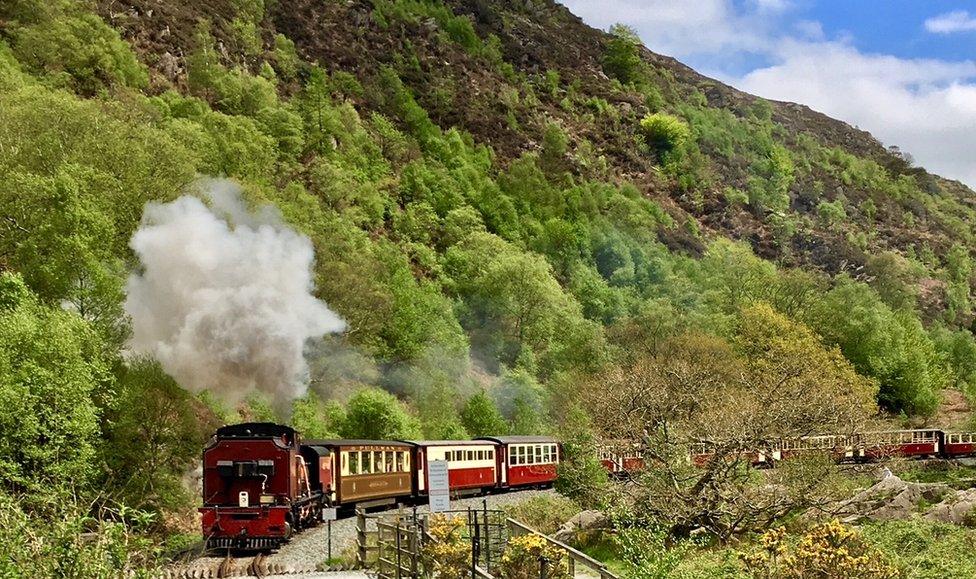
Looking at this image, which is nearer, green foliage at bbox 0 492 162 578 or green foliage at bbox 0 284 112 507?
green foliage at bbox 0 492 162 578

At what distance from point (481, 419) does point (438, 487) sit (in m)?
31.4

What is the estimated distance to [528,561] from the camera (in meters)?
14.1

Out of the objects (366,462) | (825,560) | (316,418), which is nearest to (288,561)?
(366,462)

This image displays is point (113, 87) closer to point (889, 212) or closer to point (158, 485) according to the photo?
point (158, 485)

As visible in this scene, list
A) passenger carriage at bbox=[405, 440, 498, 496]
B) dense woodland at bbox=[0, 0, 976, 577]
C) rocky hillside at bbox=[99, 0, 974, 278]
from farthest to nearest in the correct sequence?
1. rocky hillside at bbox=[99, 0, 974, 278]
2. passenger carriage at bbox=[405, 440, 498, 496]
3. dense woodland at bbox=[0, 0, 976, 577]

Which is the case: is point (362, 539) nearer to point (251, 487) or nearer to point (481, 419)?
point (251, 487)

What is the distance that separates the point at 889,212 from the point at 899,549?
136m

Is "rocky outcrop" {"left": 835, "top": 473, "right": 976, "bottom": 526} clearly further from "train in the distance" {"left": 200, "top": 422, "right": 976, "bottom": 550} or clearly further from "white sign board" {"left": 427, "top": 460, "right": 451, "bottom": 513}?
"white sign board" {"left": 427, "top": 460, "right": 451, "bottom": 513}

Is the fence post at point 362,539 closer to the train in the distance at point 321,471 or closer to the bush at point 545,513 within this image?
the train in the distance at point 321,471

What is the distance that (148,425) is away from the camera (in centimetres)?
2695

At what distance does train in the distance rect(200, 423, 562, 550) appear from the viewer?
71.2 ft

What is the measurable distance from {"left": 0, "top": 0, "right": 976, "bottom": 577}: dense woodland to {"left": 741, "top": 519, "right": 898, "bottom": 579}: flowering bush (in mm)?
1666

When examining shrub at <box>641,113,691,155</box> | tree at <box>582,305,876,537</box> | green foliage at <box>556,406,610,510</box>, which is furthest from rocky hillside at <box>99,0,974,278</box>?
tree at <box>582,305,876,537</box>

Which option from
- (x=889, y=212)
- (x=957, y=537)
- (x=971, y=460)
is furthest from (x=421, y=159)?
(x=889, y=212)
